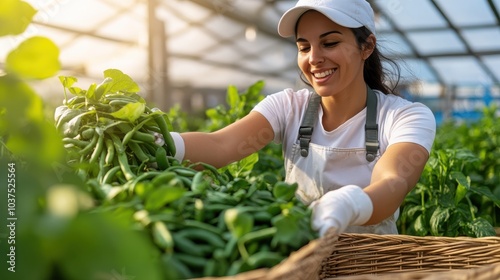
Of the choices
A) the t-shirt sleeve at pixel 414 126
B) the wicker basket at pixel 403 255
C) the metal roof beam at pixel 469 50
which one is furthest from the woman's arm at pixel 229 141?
the metal roof beam at pixel 469 50

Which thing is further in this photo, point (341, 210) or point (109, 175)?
point (109, 175)

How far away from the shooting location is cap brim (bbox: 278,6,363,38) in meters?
1.69

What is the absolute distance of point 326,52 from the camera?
178 cm

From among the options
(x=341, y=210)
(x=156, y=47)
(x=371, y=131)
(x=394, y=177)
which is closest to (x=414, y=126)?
(x=371, y=131)

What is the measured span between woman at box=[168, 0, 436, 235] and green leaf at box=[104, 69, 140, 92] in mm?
179

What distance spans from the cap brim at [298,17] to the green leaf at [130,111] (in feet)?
2.20

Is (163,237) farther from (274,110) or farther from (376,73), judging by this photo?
(376,73)

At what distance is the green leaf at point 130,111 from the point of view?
1.31 meters

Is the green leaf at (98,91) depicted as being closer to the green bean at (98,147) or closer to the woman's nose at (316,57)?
the green bean at (98,147)

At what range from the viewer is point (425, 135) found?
1644mm

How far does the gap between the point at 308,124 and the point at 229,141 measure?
0.96 ft

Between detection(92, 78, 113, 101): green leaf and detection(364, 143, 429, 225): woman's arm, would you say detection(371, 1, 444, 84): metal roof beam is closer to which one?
detection(364, 143, 429, 225): woman's arm

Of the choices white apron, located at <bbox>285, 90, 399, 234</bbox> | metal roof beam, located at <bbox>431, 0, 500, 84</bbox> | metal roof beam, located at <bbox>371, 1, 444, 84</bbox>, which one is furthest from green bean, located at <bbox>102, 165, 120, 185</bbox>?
metal roof beam, located at <bbox>431, 0, 500, 84</bbox>

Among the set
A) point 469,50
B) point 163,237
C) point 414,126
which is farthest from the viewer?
point 469,50
